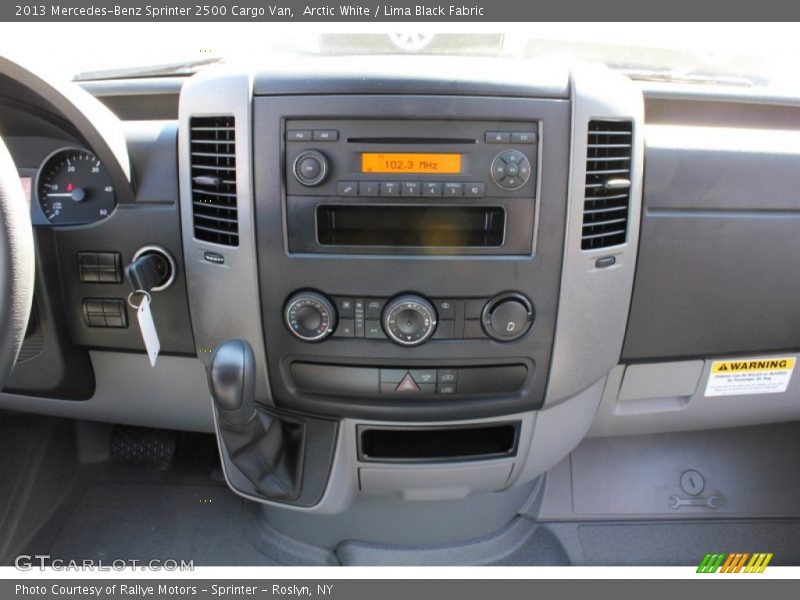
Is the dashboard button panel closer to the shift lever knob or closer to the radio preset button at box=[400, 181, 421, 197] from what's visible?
the shift lever knob

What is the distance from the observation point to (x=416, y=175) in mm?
1145

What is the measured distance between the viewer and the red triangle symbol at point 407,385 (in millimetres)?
1270

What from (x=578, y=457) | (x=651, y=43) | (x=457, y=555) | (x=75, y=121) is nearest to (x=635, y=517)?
(x=578, y=457)

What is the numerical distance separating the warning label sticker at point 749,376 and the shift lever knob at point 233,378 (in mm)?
1214

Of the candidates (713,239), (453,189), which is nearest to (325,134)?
(453,189)

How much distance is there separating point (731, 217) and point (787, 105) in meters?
0.69

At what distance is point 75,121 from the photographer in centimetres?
124

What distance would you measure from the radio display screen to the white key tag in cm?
59

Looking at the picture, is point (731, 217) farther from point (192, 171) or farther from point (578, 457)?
point (192, 171)

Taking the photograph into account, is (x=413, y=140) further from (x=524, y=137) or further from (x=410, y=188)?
(x=524, y=137)

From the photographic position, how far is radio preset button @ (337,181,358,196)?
116 cm

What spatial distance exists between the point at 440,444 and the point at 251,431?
469 millimetres

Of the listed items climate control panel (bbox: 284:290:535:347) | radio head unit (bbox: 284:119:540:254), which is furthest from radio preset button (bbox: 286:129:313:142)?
climate control panel (bbox: 284:290:535:347)

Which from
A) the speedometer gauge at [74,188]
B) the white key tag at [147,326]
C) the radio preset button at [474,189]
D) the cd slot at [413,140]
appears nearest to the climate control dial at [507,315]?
the radio preset button at [474,189]
